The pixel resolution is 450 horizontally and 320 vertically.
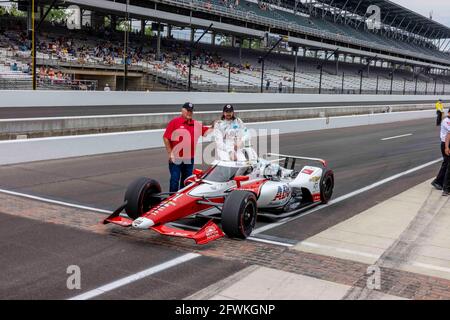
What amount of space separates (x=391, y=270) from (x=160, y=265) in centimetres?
283

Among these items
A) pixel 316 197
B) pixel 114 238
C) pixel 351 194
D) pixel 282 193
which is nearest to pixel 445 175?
pixel 351 194

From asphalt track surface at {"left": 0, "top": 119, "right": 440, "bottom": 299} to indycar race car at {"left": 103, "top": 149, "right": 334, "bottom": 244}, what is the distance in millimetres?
358

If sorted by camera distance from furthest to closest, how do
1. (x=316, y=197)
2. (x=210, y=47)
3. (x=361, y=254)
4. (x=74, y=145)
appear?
1. (x=210, y=47)
2. (x=74, y=145)
3. (x=316, y=197)
4. (x=361, y=254)

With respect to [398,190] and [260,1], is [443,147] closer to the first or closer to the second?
[398,190]

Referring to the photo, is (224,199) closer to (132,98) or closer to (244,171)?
(244,171)

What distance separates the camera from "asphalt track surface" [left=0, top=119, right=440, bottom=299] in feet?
18.8

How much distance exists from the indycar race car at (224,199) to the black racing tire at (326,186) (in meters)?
0.03

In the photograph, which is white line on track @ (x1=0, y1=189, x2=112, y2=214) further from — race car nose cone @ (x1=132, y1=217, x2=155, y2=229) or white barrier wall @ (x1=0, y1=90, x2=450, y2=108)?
white barrier wall @ (x1=0, y1=90, x2=450, y2=108)

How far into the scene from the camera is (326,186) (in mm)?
10438

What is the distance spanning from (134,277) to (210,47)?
61.9 metres

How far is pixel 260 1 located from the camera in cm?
7700

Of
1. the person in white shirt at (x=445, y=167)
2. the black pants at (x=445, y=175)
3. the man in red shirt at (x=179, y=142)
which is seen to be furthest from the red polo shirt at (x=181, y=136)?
the black pants at (x=445, y=175)

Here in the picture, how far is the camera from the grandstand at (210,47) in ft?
136
